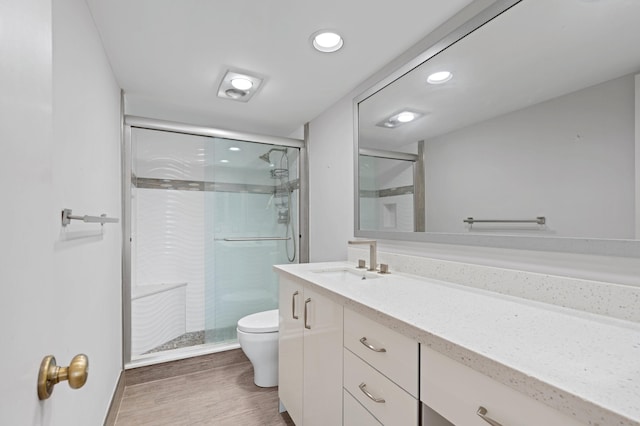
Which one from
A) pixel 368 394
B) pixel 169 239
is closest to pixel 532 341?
pixel 368 394

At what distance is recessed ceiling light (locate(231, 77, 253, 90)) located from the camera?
2018 millimetres

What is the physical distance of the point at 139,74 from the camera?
1.95 meters

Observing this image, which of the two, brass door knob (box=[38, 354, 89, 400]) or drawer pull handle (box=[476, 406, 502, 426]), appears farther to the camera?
drawer pull handle (box=[476, 406, 502, 426])

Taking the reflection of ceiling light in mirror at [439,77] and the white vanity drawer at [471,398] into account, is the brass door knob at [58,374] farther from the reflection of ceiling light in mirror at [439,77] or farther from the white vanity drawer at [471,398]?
the reflection of ceiling light in mirror at [439,77]

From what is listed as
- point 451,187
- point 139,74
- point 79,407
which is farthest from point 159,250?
point 451,187

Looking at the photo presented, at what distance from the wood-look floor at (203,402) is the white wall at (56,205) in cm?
27

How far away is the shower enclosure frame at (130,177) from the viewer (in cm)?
221

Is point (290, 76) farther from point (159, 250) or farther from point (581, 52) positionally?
point (159, 250)

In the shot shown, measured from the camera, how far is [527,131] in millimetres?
1181

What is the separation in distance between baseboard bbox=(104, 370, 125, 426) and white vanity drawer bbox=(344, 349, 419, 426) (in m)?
1.46

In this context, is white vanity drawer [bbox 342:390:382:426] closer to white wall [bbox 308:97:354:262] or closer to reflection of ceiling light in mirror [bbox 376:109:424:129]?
white wall [bbox 308:97:354:262]

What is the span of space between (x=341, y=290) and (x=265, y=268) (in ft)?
5.57

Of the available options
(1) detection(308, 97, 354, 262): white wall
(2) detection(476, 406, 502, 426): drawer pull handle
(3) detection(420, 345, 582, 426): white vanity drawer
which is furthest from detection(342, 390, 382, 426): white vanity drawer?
(1) detection(308, 97, 354, 262): white wall

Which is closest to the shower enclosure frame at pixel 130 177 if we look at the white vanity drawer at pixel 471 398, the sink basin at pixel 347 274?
the sink basin at pixel 347 274
